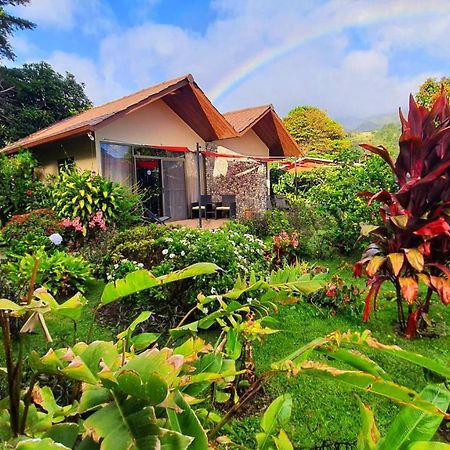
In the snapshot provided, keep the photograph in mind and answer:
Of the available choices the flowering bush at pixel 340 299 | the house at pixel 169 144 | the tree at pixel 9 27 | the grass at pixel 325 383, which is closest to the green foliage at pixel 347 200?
the flowering bush at pixel 340 299

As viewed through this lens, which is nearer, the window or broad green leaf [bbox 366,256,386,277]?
broad green leaf [bbox 366,256,386,277]

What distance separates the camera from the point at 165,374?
0.74m

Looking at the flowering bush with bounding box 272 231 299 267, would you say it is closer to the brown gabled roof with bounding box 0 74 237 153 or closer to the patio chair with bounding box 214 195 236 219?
the brown gabled roof with bounding box 0 74 237 153

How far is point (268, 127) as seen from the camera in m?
15.5

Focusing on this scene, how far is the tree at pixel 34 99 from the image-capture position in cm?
2059

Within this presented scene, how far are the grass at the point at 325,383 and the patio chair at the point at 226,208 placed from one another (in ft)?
28.6

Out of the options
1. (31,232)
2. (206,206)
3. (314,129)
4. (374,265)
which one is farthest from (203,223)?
(314,129)

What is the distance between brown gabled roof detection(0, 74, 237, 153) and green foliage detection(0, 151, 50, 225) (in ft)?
3.49

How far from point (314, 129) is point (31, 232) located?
30.3 meters

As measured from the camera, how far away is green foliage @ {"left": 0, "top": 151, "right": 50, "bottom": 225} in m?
10.4

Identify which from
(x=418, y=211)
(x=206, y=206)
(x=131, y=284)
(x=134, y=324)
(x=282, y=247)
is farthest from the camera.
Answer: (x=206, y=206)

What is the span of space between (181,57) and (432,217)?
22.2 metres

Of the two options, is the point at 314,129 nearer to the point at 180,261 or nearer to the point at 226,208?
the point at 226,208

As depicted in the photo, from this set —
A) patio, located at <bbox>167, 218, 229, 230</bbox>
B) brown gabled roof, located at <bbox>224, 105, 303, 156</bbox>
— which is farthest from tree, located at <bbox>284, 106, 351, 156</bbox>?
patio, located at <bbox>167, 218, 229, 230</bbox>
